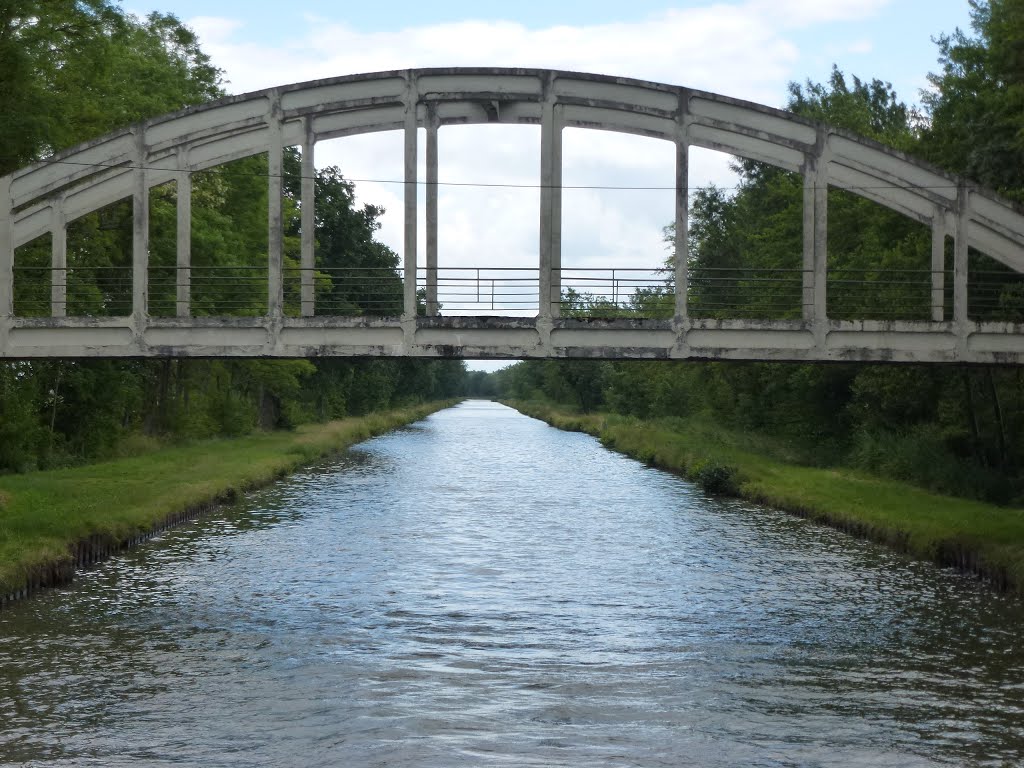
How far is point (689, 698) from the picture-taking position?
16.6 meters

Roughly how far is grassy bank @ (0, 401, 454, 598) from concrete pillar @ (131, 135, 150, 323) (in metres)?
4.86

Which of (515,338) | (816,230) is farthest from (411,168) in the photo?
(816,230)

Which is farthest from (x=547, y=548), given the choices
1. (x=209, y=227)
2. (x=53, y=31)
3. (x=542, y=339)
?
(x=209, y=227)

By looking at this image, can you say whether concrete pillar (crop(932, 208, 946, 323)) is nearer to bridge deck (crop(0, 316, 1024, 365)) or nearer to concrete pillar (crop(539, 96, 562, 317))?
bridge deck (crop(0, 316, 1024, 365))

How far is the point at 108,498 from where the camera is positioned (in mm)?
29484

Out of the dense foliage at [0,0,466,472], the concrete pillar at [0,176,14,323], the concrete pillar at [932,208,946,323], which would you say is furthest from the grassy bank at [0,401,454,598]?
the concrete pillar at [932,208,946,323]

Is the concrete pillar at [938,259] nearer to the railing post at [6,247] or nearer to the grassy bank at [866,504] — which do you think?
the grassy bank at [866,504]

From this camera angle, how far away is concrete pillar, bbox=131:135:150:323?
74.3 ft

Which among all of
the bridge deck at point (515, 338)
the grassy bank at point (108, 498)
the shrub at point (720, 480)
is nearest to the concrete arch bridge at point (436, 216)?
the bridge deck at point (515, 338)

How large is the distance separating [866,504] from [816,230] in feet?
34.8

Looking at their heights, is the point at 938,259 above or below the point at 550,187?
below

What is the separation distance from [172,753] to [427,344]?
9596 millimetres

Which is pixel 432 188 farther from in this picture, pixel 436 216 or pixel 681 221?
pixel 681 221

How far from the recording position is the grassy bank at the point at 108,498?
22.8 meters
